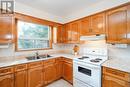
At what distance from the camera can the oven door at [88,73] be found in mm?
1807

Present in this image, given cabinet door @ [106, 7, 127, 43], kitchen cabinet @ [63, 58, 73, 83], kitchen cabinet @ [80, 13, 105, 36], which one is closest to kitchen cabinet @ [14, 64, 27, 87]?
kitchen cabinet @ [63, 58, 73, 83]

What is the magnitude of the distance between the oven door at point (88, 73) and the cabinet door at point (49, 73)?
76 centimetres

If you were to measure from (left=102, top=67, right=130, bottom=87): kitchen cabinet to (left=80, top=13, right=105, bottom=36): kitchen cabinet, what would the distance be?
1.00 m

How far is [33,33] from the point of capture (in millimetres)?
2924

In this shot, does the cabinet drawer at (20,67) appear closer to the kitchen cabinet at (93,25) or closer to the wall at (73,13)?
the wall at (73,13)

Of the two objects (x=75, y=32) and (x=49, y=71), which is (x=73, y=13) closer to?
(x=75, y=32)

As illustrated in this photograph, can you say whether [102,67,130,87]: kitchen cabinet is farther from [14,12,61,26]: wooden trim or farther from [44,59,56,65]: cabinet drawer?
[14,12,61,26]: wooden trim

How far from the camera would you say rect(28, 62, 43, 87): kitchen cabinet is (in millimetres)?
2137

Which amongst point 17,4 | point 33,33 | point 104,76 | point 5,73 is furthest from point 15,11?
point 104,76

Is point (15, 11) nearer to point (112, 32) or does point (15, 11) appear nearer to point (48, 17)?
point (48, 17)

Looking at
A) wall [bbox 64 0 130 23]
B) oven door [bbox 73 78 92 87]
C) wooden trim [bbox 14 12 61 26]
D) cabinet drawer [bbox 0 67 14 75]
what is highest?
wall [bbox 64 0 130 23]

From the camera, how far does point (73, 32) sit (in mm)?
3021

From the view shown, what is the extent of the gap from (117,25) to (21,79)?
8.56ft

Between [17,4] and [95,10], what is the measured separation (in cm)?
218
